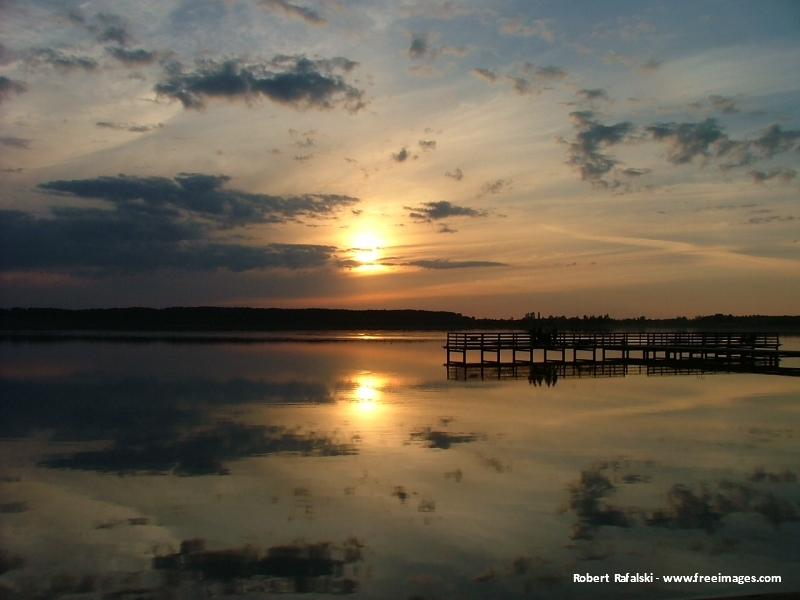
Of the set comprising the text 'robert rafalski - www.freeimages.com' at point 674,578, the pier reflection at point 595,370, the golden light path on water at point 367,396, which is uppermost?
the pier reflection at point 595,370

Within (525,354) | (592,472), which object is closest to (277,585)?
(592,472)

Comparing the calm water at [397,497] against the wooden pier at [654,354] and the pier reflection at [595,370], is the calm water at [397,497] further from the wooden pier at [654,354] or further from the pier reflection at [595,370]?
the wooden pier at [654,354]

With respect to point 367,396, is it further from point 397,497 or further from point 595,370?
point 595,370

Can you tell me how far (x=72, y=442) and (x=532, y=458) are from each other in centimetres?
1112

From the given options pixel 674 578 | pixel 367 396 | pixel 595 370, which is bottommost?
pixel 674 578

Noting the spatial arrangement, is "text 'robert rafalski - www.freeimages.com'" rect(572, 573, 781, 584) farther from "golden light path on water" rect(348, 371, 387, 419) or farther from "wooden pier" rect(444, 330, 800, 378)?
"wooden pier" rect(444, 330, 800, 378)

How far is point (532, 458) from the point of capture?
1417 cm

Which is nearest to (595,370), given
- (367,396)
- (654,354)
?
(654,354)

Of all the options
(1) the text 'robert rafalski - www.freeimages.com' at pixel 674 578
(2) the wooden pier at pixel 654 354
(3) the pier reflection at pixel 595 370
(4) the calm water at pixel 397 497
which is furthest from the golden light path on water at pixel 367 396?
(1) the text 'robert rafalski - www.freeimages.com' at pixel 674 578

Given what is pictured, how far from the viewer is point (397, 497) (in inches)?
445

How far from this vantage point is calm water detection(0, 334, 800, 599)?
8.19 m

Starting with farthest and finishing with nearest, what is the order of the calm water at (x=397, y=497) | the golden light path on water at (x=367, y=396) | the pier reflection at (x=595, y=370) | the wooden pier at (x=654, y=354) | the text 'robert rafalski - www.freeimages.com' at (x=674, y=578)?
the wooden pier at (x=654, y=354) → the pier reflection at (x=595, y=370) → the golden light path on water at (x=367, y=396) → the calm water at (x=397, y=497) → the text 'robert rafalski - www.freeimages.com' at (x=674, y=578)

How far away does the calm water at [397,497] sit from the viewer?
8188 millimetres

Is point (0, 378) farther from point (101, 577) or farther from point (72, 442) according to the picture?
point (101, 577)
